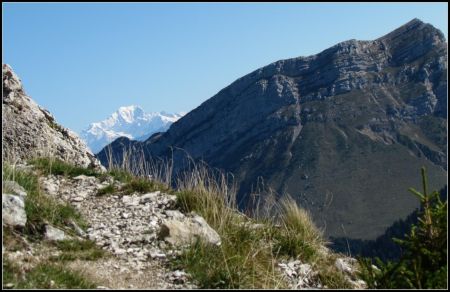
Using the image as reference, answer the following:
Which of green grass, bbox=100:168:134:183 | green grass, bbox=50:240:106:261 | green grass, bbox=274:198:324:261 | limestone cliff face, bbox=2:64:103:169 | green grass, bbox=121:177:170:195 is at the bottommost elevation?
green grass, bbox=274:198:324:261

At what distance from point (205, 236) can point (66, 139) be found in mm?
10958

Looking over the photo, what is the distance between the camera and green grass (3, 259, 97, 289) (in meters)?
6.84

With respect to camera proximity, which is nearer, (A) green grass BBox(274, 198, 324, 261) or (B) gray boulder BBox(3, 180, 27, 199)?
(B) gray boulder BBox(3, 180, 27, 199)

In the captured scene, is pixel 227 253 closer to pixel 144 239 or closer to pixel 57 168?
pixel 144 239

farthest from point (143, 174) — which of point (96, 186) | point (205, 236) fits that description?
point (205, 236)

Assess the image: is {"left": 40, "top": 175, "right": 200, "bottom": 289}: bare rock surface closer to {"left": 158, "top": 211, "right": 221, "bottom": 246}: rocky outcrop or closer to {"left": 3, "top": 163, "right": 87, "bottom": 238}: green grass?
{"left": 158, "top": 211, "right": 221, "bottom": 246}: rocky outcrop

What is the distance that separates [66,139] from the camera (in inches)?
738

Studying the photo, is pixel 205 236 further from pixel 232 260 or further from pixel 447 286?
pixel 447 286

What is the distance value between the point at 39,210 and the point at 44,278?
8.45 ft

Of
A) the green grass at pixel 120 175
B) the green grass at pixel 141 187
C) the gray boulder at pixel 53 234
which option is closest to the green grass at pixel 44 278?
the gray boulder at pixel 53 234

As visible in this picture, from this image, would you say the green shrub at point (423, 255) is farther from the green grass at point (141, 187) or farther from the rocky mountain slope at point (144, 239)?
the green grass at point (141, 187)

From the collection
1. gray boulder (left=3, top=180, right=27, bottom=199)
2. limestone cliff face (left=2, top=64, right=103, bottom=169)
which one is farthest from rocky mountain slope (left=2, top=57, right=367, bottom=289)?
limestone cliff face (left=2, top=64, right=103, bottom=169)

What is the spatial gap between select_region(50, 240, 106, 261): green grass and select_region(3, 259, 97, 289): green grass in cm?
81

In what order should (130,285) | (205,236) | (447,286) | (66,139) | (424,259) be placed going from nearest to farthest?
1. (447,286)
2. (424,259)
3. (130,285)
4. (205,236)
5. (66,139)
